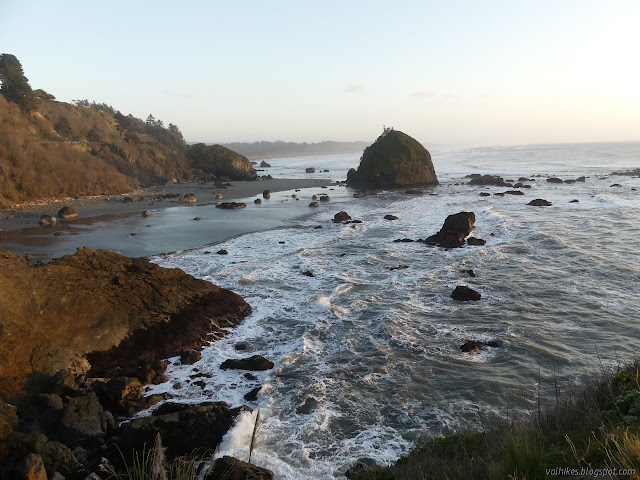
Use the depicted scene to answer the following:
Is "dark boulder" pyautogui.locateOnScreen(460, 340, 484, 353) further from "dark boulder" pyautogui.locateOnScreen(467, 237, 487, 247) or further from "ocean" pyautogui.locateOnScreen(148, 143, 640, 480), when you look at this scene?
"dark boulder" pyautogui.locateOnScreen(467, 237, 487, 247)

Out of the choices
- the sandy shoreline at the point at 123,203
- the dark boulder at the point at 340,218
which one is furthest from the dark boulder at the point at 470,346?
the sandy shoreline at the point at 123,203

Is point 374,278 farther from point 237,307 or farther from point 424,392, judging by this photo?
point 424,392

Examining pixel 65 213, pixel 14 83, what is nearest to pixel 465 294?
pixel 65 213

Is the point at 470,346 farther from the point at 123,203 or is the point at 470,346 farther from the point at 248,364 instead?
the point at 123,203

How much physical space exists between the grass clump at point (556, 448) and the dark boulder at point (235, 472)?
1.40 m

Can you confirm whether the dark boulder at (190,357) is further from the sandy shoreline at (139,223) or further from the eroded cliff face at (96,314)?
the sandy shoreline at (139,223)

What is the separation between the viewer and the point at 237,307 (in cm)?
1352

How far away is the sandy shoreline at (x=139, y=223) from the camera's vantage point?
22.9 m

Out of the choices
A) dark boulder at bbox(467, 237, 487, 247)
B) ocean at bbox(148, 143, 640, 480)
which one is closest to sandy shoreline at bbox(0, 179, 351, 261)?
ocean at bbox(148, 143, 640, 480)

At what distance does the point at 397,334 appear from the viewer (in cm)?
1187

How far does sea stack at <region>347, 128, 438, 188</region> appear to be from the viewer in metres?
58.8

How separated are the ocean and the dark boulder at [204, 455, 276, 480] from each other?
33.4 inches

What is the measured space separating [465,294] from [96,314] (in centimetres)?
1112

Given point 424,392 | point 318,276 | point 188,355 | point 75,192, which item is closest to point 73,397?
point 188,355
